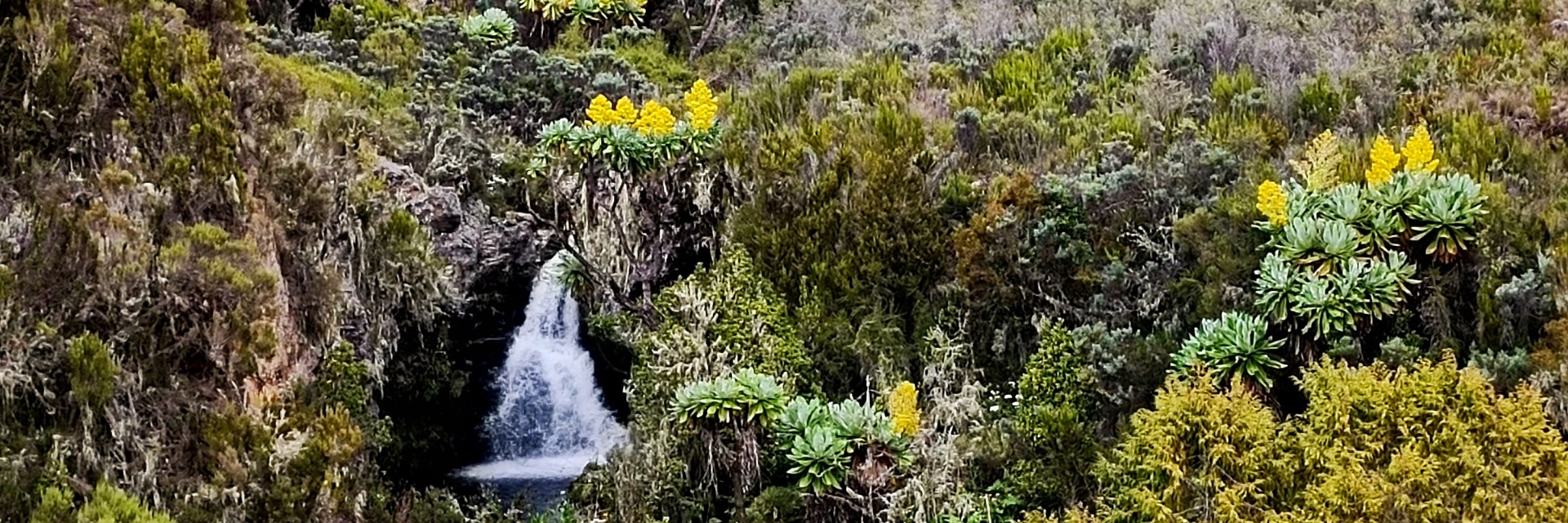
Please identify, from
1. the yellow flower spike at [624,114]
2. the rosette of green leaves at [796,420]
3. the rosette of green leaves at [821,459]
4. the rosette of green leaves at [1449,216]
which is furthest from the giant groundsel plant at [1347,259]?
the yellow flower spike at [624,114]

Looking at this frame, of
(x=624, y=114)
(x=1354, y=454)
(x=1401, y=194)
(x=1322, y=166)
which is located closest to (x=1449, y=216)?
(x=1401, y=194)

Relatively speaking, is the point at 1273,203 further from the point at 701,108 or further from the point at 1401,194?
the point at 701,108

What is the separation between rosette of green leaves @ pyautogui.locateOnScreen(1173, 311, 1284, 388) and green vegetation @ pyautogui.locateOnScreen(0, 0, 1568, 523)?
0.02 meters

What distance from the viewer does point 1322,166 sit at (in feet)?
25.7

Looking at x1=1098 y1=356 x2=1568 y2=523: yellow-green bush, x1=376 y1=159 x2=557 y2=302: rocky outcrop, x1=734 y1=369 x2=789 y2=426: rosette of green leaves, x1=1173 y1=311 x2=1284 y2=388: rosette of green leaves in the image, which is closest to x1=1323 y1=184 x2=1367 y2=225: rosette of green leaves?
x1=1173 y1=311 x2=1284 y2=388: rosette of green leaves

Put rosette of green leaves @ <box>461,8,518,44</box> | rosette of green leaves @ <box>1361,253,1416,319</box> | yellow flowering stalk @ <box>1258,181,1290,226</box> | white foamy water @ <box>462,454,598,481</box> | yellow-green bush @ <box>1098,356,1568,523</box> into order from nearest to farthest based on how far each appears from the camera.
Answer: yellow-green bush @ <box>1098,356,1568,523</box> → rosette of green leaves @ <box>1361,253,1416,319</box> → yellow flowering stalk @ <box>1258,181,1290,226</box> → white foamy water @ <box>462,454,598,481</box> → rosette of green leaves @ <box>461,8,518,44</box>

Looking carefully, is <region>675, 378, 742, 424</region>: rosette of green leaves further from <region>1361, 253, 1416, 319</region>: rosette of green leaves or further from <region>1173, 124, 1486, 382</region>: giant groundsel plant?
<region>1361, 253, 1416, 319</region>: rosette of green leaves

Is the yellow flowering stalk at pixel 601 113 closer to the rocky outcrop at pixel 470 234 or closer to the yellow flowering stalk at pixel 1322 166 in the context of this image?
the rocky outcrop at pixel 470 234

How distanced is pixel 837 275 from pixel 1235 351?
3045 millimetres

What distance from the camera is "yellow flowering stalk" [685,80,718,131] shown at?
32.3ft

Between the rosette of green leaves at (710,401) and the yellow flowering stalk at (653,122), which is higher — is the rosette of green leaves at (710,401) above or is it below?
below

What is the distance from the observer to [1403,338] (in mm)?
7160

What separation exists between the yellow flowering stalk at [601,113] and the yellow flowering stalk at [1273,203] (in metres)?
4.53

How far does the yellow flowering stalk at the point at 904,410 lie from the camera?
7848 millimetres
